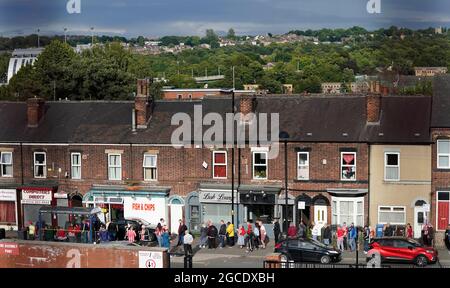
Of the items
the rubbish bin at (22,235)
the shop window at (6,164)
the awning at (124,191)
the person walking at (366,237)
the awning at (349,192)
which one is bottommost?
the rubbish bin at (22,235)

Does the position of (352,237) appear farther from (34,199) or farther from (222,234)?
(34,199)

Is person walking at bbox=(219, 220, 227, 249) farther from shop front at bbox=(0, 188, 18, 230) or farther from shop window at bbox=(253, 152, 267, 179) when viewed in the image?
shop front at bbox=(0, 188, 18, 230)

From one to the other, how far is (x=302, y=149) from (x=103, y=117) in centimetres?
1070

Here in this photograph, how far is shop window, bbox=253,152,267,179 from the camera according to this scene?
3562cm

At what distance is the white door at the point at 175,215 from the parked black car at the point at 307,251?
26.4ft

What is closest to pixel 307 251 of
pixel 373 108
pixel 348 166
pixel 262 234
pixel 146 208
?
pixel 262 234

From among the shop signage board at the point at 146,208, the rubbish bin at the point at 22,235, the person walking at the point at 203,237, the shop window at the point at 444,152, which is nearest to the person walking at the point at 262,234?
the person walking at the point at 203,237

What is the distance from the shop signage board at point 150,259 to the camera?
23.9 m

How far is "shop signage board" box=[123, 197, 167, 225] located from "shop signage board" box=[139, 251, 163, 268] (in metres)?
12.4

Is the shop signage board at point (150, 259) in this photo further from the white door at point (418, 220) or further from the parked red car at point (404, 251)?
the white door at point (418, 220)

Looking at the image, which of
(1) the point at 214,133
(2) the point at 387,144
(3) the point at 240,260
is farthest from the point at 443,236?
(1) the point at 214,133

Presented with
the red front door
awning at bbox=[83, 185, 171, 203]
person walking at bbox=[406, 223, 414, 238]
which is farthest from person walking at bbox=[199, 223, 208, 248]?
the red front door
